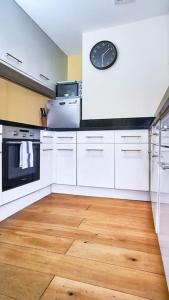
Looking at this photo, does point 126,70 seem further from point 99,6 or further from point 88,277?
point 88,277

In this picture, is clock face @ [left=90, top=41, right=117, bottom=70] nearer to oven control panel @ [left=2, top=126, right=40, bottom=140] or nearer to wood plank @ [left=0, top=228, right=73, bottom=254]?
oven control panel @ [left=2, top=126, right=40, bottom=140]

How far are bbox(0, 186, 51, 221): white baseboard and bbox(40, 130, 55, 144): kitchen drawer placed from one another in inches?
23.8

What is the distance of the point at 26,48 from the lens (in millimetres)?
2332

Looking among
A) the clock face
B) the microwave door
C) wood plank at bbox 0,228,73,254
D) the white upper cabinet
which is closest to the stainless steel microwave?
the white upper cabinet

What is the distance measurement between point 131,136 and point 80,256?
1.46 meters

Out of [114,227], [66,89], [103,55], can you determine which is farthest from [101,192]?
[103,55]

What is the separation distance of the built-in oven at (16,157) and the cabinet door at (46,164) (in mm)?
97

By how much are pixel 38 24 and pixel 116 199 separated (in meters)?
2.49

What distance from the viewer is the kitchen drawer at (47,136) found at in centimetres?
227

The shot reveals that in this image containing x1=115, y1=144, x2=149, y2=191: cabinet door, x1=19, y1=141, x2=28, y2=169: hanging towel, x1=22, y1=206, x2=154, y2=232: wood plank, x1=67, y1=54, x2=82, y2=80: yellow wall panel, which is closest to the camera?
x1=22, y1=206, x2=154, y2=232: wood plank

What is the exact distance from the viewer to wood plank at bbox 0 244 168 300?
880 millimetres

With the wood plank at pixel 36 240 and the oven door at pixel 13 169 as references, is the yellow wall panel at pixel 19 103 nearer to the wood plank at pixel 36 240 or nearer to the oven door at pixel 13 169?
the oven door at pixel 13 169

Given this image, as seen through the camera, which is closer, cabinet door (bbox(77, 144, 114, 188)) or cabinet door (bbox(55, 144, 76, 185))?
cabinet door (bbox(77, 144, 114, 188))

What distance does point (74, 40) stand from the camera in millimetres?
2986
